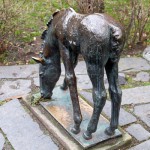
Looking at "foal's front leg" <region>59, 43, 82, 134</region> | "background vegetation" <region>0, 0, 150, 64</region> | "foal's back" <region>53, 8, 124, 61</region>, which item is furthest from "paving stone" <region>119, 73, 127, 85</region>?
"foal's back" <region>53, 8, 124, 61</region>

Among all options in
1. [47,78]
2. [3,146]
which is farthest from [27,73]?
[3,146]

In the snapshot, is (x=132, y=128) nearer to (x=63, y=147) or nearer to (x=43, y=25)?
(x=63, y=147)

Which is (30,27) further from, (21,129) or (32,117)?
(21,129)

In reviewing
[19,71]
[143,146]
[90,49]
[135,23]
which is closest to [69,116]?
[143,146]

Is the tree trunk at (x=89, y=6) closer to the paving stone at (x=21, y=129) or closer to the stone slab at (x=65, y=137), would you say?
the paving stone at (x=21, y=129)

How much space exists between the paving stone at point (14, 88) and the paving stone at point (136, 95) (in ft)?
4.26

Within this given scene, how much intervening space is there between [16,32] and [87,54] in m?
3.52

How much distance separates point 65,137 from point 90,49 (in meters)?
1.05

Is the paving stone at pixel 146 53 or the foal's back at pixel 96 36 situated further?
the paving stone at pixel 146 53

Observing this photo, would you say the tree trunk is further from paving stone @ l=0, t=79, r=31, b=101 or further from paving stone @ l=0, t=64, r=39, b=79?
paving stone @ l=0, t=79, r=31, b=101

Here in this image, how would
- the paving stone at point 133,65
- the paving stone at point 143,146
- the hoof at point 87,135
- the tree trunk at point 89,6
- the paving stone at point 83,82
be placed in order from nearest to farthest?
the hoof at point 87,135, the paving stone at point 143,146, the paving stone at point 83,82, the paving stone at point 133,65, the tree trunk at point 89,6

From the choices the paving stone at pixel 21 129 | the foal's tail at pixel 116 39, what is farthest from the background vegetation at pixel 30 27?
the foal's tail at pixel 116 39

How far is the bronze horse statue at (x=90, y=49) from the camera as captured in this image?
312 cm

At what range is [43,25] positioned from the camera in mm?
6855
